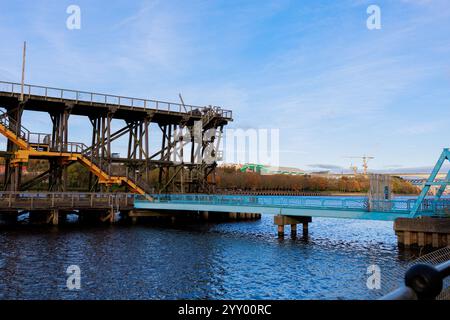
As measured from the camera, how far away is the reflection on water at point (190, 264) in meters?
17.5

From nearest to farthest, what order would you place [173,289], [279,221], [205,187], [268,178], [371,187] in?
[173,289] → [371,187] → [279,221] → [205,187] → [268,178]

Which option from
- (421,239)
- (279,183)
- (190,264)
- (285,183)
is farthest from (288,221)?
(285,183)

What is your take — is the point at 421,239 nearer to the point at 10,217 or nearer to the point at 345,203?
the point at 345,203

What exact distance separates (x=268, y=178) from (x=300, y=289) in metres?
145

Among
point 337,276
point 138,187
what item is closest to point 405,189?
point 138,187

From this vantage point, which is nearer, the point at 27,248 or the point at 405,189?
the point at 27,248

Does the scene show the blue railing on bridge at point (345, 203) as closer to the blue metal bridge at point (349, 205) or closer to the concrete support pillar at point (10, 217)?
Answer: the blue metal bridge at point (349, 205)

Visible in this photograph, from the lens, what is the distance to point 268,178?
533ft

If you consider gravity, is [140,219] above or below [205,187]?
below

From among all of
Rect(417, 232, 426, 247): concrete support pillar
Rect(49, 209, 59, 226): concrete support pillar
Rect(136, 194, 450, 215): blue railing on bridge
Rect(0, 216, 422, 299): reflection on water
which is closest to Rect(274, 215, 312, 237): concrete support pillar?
Rect(136, 194, 450, 215): blue railing on bridge

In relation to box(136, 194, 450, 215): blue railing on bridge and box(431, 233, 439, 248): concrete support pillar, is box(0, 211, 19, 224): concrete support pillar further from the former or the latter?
box(431, 233, 439, 248): concrete support pillar
